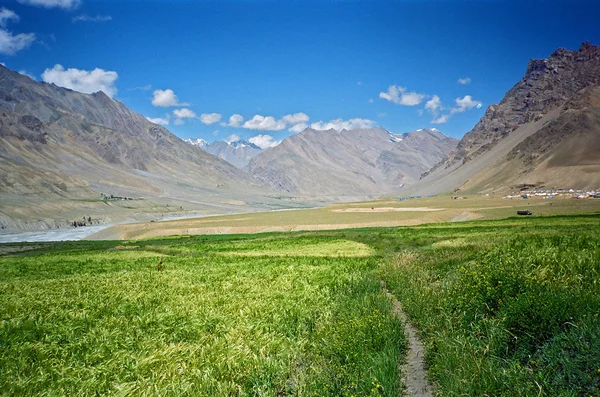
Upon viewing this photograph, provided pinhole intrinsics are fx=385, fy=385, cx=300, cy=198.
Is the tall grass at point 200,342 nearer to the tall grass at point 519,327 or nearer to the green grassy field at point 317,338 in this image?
the green grassy field at point 317,338

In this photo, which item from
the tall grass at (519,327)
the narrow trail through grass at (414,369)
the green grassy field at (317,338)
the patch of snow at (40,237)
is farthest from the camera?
the patch of snow at (40,237)

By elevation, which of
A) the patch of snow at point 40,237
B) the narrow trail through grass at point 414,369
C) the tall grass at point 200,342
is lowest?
the patch of snow at point 40,237

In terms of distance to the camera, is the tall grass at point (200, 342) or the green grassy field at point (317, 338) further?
the tall grass at point (200, 342)

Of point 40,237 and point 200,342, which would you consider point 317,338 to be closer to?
point 200,342

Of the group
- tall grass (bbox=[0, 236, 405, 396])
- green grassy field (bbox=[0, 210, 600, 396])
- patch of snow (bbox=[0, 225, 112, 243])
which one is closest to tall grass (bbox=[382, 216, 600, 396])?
green grassy field (bbox=[0, 210, 600, 396])

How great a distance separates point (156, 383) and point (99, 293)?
11.6 m

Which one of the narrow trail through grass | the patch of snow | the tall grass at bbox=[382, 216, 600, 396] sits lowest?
the patch of snow

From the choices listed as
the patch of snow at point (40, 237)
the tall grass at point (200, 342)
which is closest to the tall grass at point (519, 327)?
the tall grass at point (200, 342)

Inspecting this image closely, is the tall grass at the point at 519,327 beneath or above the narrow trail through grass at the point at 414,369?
above

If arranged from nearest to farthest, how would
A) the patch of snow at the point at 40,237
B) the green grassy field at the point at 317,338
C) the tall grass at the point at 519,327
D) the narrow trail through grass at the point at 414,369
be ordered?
1. the tall grass at the point at 519,327
2. the green grassy field at the point at 317,338
3. the narrow trail through grass at the point at 414,369
4. the patch of snow at the point at 40,237

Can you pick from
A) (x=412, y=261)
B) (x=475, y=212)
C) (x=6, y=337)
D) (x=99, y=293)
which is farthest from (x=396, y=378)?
(x=475, y=212)

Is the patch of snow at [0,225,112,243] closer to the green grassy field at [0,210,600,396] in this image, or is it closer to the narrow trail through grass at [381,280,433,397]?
the green grassy field at [0,210,600,396]

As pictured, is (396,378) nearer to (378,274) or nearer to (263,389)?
(263,389)

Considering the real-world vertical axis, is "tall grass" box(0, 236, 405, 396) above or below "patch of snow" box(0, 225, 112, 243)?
above
